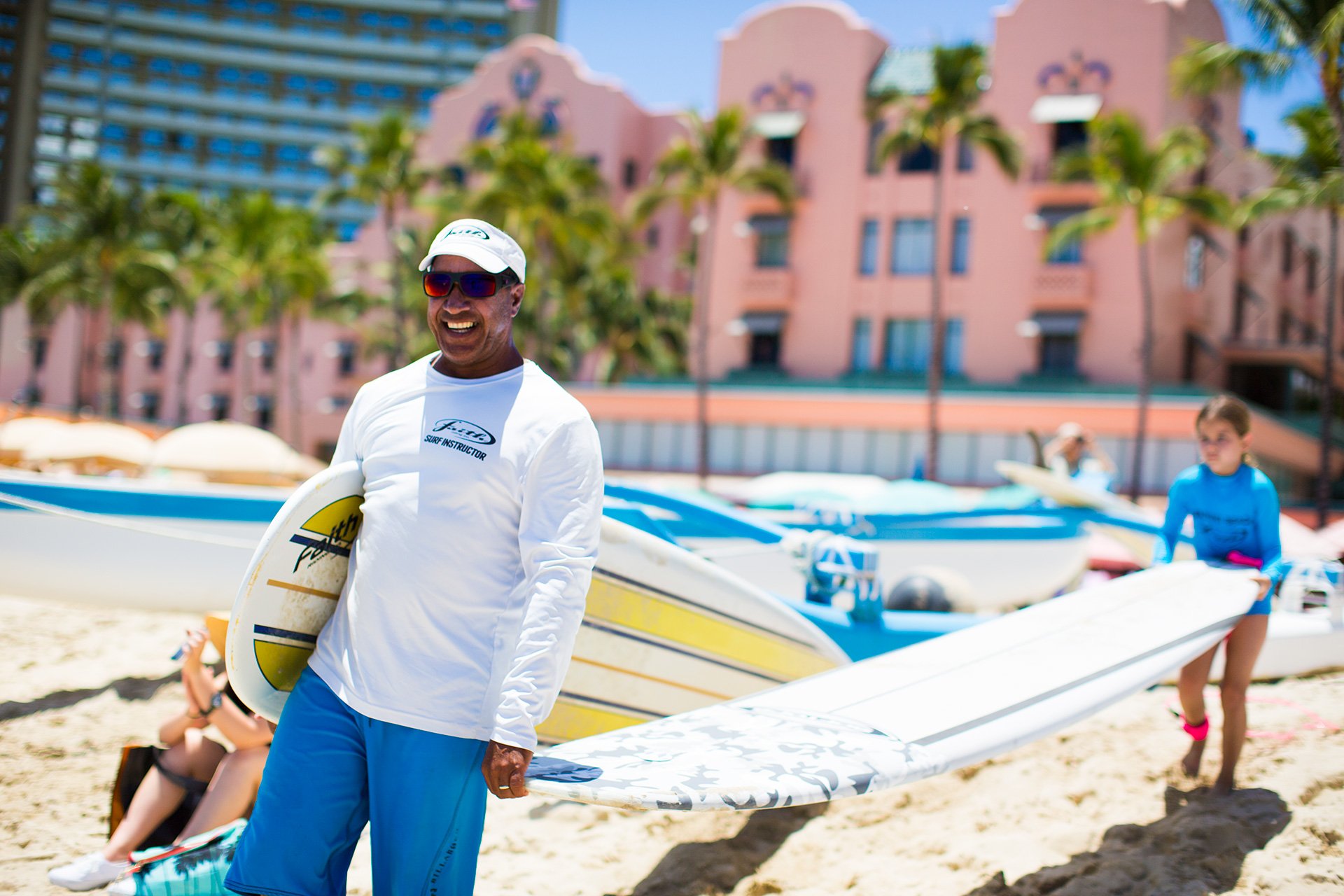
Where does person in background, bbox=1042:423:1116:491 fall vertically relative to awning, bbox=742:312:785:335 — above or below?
below

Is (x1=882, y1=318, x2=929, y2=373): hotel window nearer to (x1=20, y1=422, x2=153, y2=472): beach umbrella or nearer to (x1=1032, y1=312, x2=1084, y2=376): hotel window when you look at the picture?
(x1=1032, y1=312, x2=1084, y2=376): hotel window

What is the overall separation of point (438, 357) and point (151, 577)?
5.69 metres

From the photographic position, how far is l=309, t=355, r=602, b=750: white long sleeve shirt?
6.90 ft

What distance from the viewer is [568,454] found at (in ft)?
7.03

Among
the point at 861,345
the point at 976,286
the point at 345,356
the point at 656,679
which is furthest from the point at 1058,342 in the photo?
the point at 345,356

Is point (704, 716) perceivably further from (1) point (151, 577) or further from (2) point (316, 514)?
(1) point (151, 577)

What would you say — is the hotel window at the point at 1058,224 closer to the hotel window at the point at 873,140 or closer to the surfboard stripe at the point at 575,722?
the hotel window at the point at 873,140

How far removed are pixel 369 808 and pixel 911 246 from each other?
28.6m

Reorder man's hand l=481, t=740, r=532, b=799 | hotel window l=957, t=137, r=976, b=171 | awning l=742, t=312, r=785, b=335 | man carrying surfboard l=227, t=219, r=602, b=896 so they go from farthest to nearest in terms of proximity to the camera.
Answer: awning l=742, t=312, r=785, b=335 < hotel window l=957, t=137, r=976, b=171 < man carrying surfboard l=227, t=219, r=602, b=896 < man's hand l=481, t=740, r=532, b=799

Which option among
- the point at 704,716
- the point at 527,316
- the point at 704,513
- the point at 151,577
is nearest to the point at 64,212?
the point at 527,316

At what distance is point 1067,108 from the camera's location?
2627cm

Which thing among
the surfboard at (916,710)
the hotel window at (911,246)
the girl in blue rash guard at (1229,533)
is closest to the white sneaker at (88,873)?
the surfboard at (916,710)

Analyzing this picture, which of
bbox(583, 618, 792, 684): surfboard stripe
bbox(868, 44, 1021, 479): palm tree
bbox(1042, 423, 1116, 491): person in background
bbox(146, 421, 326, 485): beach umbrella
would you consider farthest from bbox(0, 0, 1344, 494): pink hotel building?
bbox(583, 618, 792, 684): surfboard stripe

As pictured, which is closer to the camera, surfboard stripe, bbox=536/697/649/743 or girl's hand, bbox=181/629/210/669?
surfboard stripe, bbox=536/697/649/743
